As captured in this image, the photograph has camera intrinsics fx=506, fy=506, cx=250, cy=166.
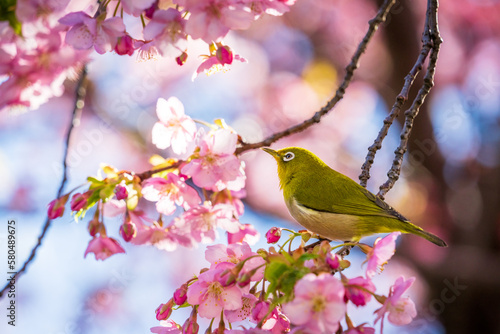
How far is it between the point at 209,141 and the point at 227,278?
52cm

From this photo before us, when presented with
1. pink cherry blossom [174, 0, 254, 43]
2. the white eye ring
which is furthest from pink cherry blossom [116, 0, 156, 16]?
the white eye ring

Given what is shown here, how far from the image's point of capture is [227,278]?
1304 millimetres

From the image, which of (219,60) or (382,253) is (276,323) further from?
(219,60)

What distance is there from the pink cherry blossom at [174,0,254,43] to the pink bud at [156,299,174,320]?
0.78 m

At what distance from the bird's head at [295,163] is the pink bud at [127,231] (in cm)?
80

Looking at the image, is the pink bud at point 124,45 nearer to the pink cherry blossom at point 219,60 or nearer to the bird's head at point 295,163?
the pink cherry blossom at point 219,60

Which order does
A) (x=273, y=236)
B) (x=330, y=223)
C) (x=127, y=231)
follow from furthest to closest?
(x=330, y=223) → (x=127, y=231) → (x=273, y=236)

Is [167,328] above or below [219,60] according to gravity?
below

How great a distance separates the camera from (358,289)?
1.18 meters

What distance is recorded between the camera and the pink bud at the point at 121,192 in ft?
5.34

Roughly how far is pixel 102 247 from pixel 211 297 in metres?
0.52

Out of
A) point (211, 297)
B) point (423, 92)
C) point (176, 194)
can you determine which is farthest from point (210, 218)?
point (423, 92)

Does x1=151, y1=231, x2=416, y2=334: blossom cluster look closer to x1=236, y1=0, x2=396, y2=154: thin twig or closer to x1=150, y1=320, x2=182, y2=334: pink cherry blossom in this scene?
x1=150, y1=320, x2=182, y2=334: pink cherry blossom

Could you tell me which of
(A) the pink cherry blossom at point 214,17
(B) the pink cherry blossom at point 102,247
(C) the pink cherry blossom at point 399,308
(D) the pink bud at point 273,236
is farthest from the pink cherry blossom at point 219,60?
(C) the pink cherry blossom at point 399,308
